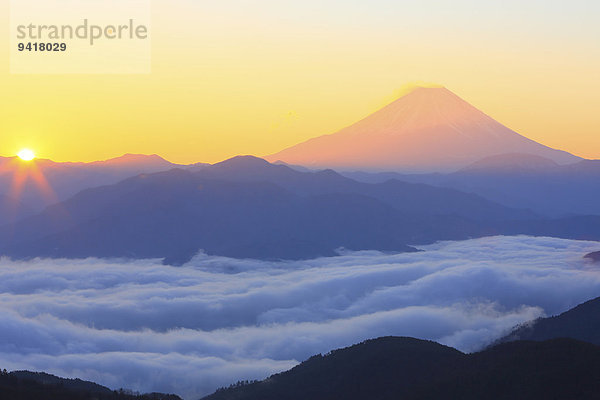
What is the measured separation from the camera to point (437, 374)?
154875mm

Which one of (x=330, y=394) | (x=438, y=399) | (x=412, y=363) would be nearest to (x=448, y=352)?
(x=412, y=363)

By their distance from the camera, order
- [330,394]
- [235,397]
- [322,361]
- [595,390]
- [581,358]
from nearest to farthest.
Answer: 1. [595,390]
2. [581,358]
3. [330,394]
4. [235,397]
5. [322,361]

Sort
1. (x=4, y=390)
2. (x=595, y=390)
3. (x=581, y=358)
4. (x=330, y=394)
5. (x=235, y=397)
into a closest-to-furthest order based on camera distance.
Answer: (x=4, y=390) → (x=595, y=390) → (x=581, y=358) → (x=330, y=394) → (x=235, y=397)

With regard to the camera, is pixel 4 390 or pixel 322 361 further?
pixel 322 361

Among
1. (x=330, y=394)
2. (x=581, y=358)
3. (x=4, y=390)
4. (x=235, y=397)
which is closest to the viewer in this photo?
(x=4, y=390)

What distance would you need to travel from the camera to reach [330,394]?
163 meters

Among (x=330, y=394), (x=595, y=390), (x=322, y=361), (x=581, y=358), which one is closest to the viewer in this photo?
(x=595, y=390)

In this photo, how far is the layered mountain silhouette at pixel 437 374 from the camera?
134m

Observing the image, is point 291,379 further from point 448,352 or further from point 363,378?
point 448,352

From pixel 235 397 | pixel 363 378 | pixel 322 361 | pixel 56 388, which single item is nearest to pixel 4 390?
pixel 56 388

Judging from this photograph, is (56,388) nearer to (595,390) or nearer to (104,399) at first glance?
(104,399)

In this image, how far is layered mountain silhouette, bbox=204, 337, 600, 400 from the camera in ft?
440

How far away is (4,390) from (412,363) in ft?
273

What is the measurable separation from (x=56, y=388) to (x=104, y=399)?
8.02m
